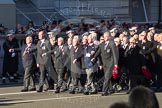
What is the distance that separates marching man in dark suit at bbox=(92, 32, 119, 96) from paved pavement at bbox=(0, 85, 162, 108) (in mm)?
398

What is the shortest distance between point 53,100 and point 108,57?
2.08m

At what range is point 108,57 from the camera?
16953mm

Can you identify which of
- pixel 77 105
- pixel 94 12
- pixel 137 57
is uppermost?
pixel 94 12

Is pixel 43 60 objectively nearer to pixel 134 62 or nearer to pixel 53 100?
pixel 53 100

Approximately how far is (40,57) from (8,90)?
1.61 metres

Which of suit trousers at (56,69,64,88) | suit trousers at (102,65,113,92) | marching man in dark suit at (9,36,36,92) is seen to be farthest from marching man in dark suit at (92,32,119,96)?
marching man in dark suit at (9,36,36,92)

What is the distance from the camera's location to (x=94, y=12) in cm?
3672

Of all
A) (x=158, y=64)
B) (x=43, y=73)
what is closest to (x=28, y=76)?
(x=43, y=73)

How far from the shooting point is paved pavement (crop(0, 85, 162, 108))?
15.1m

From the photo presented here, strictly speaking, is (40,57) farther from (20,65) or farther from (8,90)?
(20,65)

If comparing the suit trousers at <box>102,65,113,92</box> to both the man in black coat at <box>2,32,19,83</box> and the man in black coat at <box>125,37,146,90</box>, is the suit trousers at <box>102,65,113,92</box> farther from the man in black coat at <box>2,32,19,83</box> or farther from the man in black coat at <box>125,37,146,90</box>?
the man in black coat at <box>2,32,19,83</box>

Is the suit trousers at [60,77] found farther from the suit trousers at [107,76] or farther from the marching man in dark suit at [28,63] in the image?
the suit trousers at [107,76]

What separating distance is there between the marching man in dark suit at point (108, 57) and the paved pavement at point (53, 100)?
398 millimetres

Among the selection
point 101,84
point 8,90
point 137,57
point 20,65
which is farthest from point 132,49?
point 20,65
